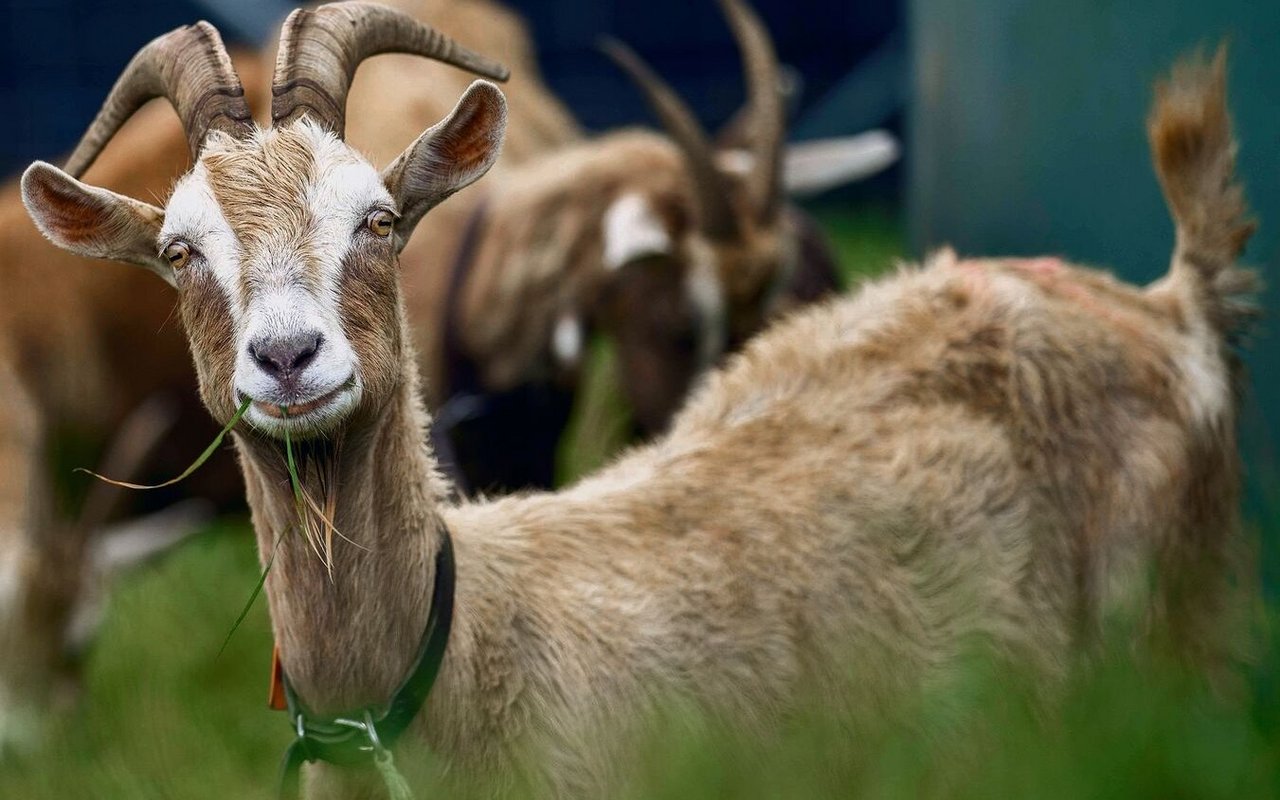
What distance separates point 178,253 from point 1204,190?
2390 mm

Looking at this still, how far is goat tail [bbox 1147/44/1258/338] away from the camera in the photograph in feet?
12.8

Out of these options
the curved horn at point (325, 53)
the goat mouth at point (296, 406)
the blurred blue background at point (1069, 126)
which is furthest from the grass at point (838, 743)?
the curved horn at point (325, 53)

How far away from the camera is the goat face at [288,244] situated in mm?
2625

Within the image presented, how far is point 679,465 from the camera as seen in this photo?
3676 mm

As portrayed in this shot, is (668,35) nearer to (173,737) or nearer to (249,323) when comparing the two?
(173,737)

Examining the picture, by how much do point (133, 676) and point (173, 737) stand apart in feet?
2.44

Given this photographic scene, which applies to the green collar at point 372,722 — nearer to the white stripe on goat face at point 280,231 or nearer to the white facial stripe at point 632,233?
the white stripe on goat face at point 280,231

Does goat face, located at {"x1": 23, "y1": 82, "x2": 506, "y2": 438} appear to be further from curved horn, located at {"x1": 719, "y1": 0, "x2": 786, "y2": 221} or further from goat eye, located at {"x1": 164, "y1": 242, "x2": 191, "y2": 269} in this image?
curved horn, located at {"x1": 719, "y1": 0, "x2": 786, "y2": 221}

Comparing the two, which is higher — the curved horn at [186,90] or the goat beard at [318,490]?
the curved horn at [186,90]

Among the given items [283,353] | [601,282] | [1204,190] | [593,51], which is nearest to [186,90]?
[283,353]

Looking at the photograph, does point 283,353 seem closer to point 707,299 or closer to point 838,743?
point 838,743

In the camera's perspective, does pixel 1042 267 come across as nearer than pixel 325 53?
No

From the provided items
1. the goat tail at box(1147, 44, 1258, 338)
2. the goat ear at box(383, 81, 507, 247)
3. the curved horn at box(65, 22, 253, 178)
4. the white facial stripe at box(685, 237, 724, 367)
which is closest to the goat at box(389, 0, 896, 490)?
the white facial stripe at box(685, 237, 724, 367)

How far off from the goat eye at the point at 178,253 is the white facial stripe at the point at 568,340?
313 centimetres
